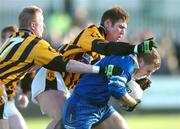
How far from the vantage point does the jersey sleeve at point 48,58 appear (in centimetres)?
1085

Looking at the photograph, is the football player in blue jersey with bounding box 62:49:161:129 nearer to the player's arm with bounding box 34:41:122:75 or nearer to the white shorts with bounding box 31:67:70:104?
the player's arm with bounding box 34:41:122:75

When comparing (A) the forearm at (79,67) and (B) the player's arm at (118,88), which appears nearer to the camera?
(B) the player's arm at (118,88)

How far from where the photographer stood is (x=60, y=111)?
11.5 m

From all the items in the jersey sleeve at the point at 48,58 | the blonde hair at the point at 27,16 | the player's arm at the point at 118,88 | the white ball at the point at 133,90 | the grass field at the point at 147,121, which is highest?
the blonde hair at the point at 27,16

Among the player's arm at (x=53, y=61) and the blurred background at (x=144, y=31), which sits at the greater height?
the player's arm at (x=53, y=61)

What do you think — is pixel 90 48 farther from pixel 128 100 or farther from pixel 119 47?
pixel 128 100

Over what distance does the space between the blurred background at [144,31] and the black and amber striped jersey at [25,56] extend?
7.46 m

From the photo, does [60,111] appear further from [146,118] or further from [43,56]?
[146,118]

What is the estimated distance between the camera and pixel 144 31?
2344 cm

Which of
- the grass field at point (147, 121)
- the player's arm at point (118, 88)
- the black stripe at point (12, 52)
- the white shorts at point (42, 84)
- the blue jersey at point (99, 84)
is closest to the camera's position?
the player's arm at point (118, 88)

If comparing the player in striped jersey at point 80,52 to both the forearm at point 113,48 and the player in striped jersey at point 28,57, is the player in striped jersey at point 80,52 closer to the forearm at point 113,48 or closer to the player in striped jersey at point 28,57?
the forearm at point 113,48

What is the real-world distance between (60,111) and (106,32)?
3.55 ft

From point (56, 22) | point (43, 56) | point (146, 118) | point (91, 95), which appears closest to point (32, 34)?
point (43, 56)

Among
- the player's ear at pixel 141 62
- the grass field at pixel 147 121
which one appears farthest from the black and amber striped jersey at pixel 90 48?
the grass field at pixel 147 121
